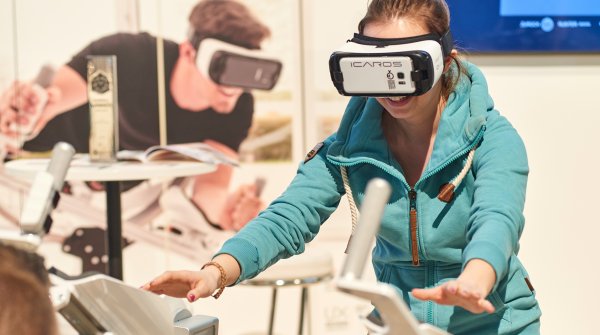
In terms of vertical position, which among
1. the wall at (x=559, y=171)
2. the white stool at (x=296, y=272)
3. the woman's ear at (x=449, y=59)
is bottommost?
the white stool at (x=296, y=272)

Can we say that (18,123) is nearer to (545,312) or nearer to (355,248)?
(545,312)

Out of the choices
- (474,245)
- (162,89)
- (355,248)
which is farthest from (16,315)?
(162,89)

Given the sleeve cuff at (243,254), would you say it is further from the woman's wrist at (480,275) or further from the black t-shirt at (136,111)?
the black t-shirt at (136,111)

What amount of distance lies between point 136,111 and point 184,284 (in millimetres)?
2570

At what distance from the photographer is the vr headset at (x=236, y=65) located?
406 cm

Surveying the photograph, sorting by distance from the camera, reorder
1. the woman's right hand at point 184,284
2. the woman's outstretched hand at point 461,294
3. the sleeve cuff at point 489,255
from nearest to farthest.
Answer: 1. the woman's outstretched hand at point 461,294
2. the sleeve cuff at point 489,255
3. the woman's right hand at point 184,284

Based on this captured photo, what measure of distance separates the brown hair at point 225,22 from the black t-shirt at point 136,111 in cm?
13

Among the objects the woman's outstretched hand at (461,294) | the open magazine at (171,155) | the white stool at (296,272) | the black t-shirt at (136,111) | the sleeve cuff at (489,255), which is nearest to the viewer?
the woman's outstretched hand at (461,294)

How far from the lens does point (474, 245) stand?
57.6 inches

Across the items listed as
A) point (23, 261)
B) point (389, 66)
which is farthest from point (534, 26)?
point (23, 261)

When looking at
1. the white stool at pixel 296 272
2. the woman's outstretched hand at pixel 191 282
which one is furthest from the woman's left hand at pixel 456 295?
the white stool at pixel 296 272

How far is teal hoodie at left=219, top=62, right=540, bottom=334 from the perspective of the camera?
5.50 feet

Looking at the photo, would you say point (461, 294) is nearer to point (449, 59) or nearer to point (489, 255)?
point (489, 255)

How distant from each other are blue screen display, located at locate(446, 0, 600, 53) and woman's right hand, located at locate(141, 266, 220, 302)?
→ 6.21ft
